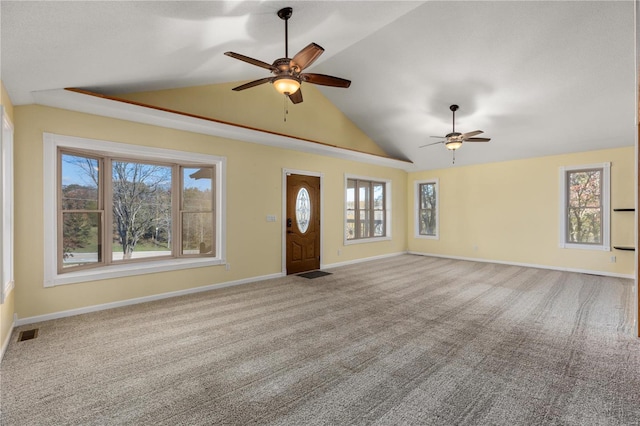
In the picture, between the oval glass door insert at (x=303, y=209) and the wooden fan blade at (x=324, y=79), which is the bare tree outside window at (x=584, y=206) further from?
the wooden fan blade at (x=324, y=79)

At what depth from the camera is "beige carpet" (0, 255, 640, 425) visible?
199cm

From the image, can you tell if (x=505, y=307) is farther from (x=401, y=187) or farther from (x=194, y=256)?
(x=401, y=187)

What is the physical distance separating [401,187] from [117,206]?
281 inches

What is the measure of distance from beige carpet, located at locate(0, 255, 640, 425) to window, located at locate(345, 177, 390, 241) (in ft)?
11.0

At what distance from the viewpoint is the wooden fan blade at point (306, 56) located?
2.53 meters

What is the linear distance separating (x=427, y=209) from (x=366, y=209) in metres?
2.07

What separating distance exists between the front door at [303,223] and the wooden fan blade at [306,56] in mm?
3476

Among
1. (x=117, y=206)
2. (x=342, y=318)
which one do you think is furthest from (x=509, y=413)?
(x=117, y=206)

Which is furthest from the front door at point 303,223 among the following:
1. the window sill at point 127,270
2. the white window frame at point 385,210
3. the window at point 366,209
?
the window sill at point 127,270

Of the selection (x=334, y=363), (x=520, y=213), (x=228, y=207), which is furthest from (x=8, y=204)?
(x=520, y=213)

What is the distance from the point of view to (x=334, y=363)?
2.61 meters

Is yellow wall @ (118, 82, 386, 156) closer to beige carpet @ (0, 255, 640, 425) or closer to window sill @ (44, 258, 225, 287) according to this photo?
window sill @ (44, 258, 225, 287)

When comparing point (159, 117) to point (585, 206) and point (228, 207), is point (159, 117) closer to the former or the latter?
point (228, 207)

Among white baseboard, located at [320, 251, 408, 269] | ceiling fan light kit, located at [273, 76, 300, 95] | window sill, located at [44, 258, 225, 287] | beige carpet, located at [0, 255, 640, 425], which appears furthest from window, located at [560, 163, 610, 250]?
window sill, located at [44, 258, 225, 287]
